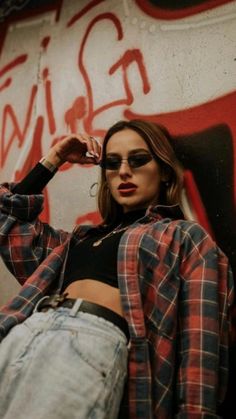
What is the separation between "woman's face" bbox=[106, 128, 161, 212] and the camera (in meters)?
1.34

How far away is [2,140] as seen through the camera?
2066 mm

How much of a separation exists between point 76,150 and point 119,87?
32cm

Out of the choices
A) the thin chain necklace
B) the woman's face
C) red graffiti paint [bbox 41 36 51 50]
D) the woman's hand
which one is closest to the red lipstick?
the woman's face

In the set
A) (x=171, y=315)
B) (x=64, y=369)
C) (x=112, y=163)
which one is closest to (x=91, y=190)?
(x=112, y=163)

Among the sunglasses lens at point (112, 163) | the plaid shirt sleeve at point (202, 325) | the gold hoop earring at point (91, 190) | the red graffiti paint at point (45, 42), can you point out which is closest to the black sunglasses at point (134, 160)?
the sunglasses lens at point (112, 163)

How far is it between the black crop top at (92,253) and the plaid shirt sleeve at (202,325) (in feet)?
0.66

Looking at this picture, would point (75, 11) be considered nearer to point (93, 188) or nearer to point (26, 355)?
point (93, 188)

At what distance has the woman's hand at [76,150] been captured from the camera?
156 cm

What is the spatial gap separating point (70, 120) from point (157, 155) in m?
0.62

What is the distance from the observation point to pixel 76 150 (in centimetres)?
163

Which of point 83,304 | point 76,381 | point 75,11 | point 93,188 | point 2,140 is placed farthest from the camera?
point 2,140

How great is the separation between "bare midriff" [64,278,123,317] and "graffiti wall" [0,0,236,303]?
426mm

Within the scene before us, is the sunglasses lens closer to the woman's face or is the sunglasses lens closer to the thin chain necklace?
the woman's face

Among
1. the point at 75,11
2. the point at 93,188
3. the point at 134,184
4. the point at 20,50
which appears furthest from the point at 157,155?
the point at 20,50
